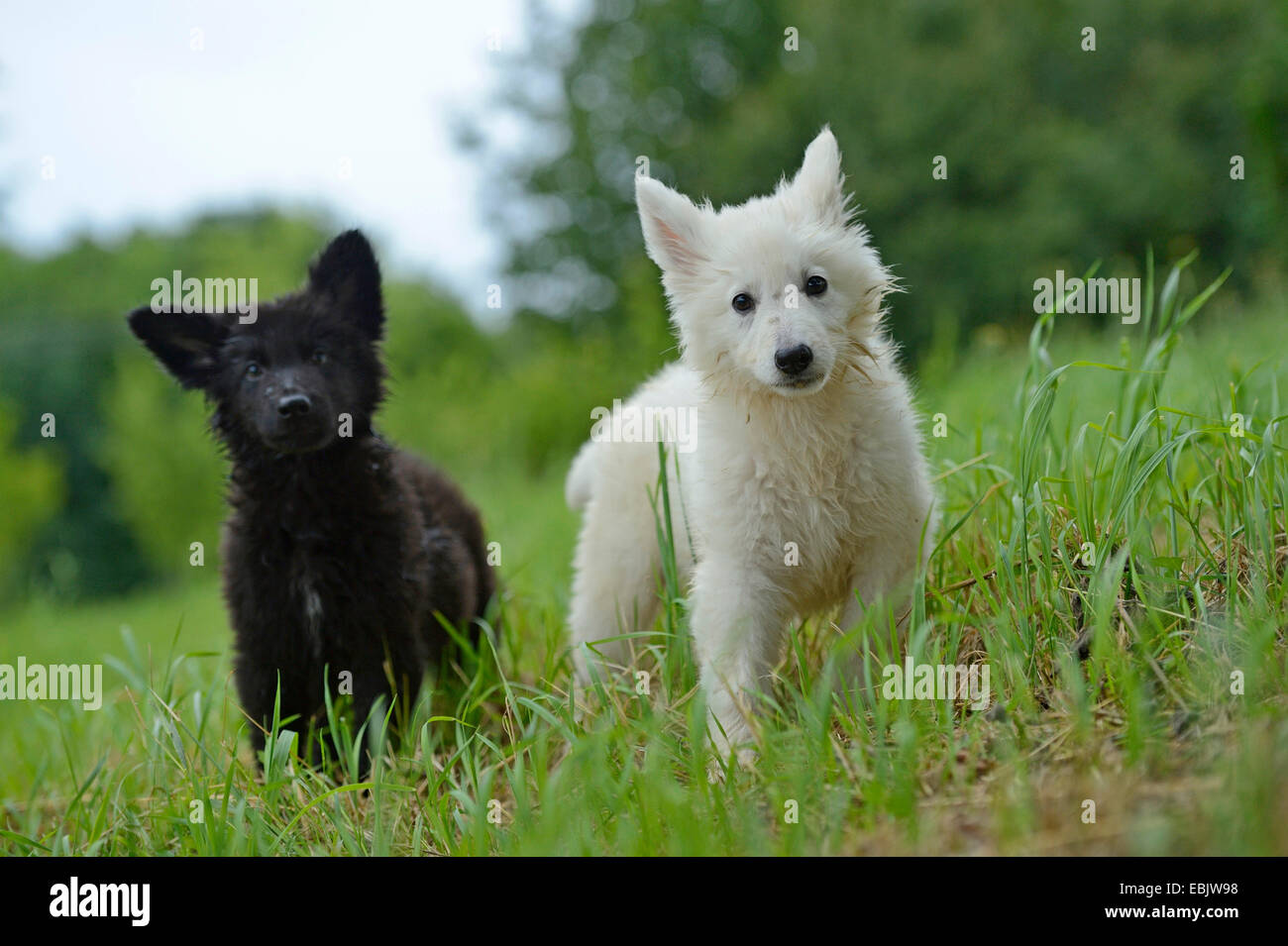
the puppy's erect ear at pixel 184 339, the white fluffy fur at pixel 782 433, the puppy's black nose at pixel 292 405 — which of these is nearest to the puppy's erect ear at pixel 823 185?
the white fluffy fur at pixel 782 433

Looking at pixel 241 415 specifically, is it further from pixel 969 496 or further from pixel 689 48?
pixel 689 48

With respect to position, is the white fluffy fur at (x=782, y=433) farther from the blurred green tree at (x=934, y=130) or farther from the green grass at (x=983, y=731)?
the blurred green tree at (x=934, y=130)

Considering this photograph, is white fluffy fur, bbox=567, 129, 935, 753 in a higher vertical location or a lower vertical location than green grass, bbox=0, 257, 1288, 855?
higher

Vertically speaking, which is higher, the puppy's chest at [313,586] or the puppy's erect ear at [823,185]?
the puppy's erect ear at [823,185]

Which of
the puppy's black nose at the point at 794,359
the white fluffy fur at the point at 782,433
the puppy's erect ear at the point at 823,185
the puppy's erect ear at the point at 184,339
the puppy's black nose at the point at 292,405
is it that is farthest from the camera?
the puppy's erect ear at the point at 184,339

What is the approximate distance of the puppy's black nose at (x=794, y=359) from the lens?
3.41m

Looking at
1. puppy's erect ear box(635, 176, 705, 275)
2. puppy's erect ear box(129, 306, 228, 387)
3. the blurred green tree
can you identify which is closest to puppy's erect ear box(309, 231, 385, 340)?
puppy's erect ear box(129, 306, 228, 387)

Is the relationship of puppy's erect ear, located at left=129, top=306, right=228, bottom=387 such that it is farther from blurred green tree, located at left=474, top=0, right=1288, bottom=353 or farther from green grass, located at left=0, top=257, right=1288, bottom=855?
blurred green tree, located at left=474, top=0, right=1288, bottom=353

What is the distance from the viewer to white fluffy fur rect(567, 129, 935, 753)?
11.8 feet

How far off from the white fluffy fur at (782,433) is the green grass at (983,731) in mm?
205

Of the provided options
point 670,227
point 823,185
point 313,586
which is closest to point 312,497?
point 313,586

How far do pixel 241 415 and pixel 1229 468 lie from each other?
11.7 ft
